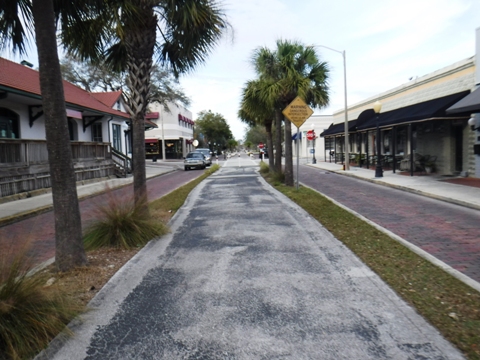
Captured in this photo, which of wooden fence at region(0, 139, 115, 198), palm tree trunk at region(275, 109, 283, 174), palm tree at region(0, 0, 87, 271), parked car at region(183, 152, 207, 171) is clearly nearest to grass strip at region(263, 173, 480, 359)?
palm tree at region(0, 0, 87, 271)

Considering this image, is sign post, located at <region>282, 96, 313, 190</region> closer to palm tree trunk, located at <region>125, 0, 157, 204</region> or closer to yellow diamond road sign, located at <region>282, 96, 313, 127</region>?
yellow diamond road sign, located at <region>282, 96, 313, 127</region>

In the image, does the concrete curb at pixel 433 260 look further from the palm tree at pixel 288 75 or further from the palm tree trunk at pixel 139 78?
the palm tree at pixel 288 75

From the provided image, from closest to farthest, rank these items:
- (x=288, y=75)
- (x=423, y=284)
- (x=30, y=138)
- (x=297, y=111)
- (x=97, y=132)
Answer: (x=423, y=284) < (x=297, y=111) < (x=288, y=75) < (x=30, y=138) < (x=97, y=132)

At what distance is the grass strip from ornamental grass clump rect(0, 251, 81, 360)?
3.44 meters

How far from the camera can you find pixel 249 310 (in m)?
4.34

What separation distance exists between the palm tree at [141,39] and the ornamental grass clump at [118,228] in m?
0.62

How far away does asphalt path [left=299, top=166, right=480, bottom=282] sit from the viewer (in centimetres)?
642

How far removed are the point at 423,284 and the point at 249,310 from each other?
2.14 metres

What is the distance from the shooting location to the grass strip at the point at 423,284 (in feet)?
12.3

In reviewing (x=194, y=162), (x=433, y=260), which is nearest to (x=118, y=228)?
(x=433, y=260)

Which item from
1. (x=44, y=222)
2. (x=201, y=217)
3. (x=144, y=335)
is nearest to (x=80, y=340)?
(x=144, y=335)

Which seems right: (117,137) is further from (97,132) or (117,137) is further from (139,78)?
(139,78)

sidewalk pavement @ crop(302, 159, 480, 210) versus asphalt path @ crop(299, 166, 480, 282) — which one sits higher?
sidewalk pavement @ crop(302, 159, 480, 210)

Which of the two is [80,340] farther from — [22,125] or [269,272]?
[22,125]
